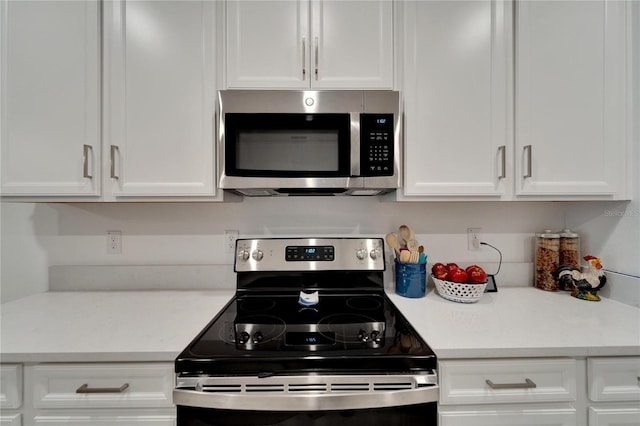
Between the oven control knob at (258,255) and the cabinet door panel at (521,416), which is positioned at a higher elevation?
the oven control knob at (258,255)

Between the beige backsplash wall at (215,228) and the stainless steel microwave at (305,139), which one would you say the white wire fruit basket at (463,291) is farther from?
the stainless steel microwave at (305,139)

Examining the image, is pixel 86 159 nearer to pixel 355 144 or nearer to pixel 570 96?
pixel 355 144

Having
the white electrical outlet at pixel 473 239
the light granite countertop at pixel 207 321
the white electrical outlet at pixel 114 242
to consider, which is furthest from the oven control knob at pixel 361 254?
the white electrical outlet at pixel 114 242

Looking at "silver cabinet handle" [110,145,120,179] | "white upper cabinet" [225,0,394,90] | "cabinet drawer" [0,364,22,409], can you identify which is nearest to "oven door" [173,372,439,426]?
"cabinet drawer" [0,364,22,409]

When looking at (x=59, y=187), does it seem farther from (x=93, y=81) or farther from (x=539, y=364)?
(x=539, y=364)

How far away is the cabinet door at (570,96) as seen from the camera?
4.00 ft

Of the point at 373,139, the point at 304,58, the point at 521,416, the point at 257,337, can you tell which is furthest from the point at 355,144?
the point at 521,416

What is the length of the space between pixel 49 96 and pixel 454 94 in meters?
1.69

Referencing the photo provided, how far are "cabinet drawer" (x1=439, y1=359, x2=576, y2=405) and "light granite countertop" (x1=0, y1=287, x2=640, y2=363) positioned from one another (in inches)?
1.5

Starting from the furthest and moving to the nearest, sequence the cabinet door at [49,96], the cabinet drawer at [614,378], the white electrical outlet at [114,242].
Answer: the white electrical outlet at [114,242] → the cabinet door at [49,96] → the cabinet drawer at [614,378]

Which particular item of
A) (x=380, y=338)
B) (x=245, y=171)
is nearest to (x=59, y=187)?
(x=245, y=171)

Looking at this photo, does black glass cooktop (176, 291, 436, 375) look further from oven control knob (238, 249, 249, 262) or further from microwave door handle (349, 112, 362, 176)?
microwave door handle (349, 112, 362, 176)

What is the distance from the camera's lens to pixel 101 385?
869 mm

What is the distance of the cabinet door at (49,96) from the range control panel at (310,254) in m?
0.75
